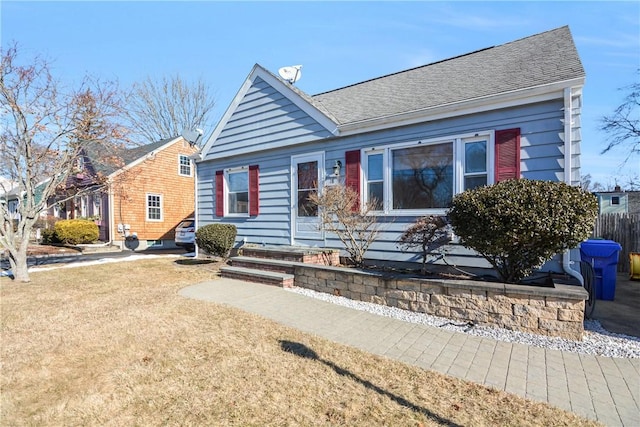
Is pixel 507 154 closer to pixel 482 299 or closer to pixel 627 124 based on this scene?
pixel 482 299

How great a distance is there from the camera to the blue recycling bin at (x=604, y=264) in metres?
5.91

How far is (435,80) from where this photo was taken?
8.02 metres

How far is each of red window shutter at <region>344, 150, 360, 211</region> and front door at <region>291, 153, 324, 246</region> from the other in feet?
2.69

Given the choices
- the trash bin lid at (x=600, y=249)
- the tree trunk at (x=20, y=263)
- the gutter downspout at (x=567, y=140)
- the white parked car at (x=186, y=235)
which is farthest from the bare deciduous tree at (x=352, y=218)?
the white parked car at (x=186, y=235)

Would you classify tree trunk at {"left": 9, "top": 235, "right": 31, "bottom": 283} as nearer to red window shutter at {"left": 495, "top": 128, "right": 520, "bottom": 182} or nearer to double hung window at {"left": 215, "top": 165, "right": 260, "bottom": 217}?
double hung window at {"left": 215, "top": 165, "right": 260, "bottom": 217}

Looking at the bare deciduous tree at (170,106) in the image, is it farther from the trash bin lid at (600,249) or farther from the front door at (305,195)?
the trash bin lid at (600,249)

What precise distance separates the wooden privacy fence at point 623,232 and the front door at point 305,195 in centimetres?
874

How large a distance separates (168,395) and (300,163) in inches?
260

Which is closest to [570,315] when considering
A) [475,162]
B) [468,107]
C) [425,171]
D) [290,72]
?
[475,162]

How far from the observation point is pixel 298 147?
8.72 metres

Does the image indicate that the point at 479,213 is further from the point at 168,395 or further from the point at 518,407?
the point at 168,395

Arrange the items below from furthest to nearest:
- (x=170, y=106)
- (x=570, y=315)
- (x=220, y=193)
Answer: (x=170, y=106)
(x=220, y=193)
(x=570, y=315)

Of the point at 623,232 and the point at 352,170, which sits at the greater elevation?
the point at 352,170

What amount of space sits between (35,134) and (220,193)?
4.76m
